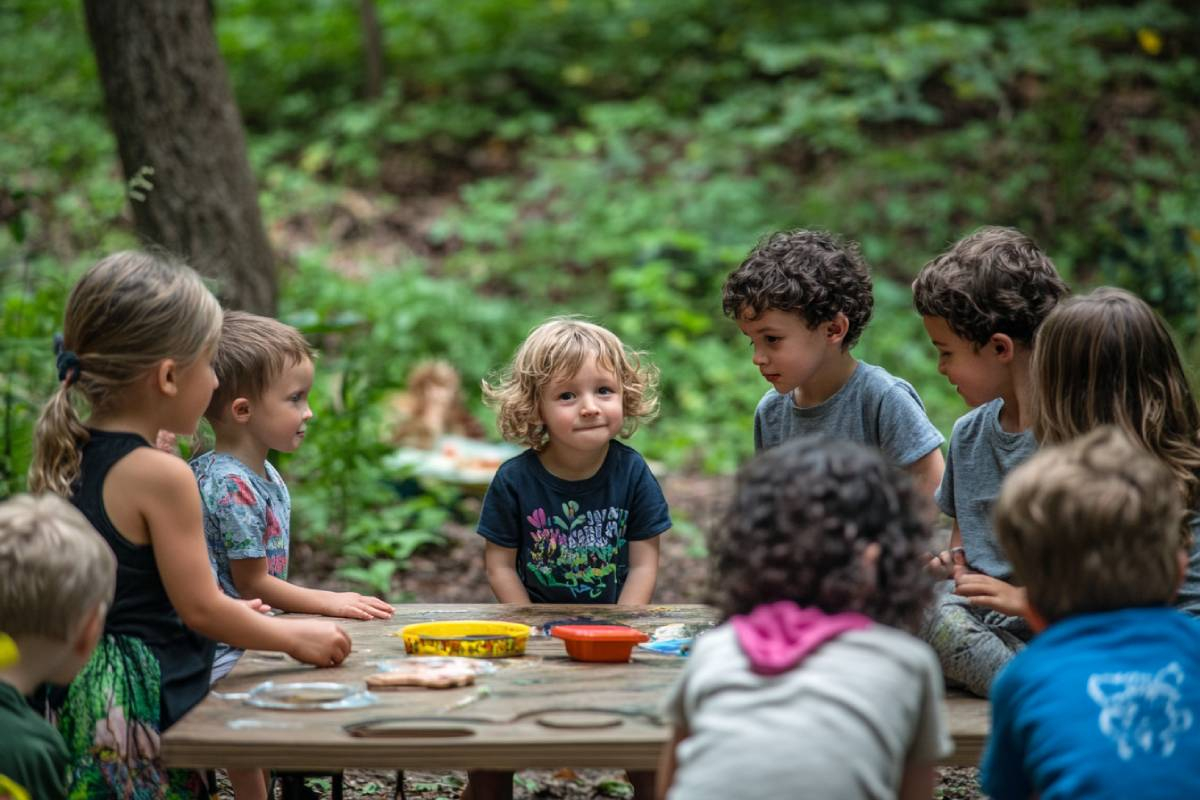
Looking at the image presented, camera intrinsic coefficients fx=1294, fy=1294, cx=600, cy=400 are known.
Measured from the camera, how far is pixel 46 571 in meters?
2.22

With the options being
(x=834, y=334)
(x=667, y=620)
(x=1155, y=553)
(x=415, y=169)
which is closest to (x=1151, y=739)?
(x=1155, y=553)

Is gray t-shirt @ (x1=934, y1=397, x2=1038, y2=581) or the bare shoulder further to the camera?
gray t-shirt @ (x1=934, y1=397, x2=1038, y2=581)

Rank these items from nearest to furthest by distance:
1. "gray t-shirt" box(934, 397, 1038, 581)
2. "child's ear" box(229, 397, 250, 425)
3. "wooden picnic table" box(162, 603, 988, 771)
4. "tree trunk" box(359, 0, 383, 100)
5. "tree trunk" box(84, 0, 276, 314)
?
1. "wooden picnic table" box(162, 603, 988, 771)
2. "gray t-shirt" box(934, 397, 1038, 581)
3. "child's ear" box(229, 397, 250, 425)
4. "tree trunk" box(84, 0, 276, 314)
5. "tree trunk" box(359, 0, 383, 100)

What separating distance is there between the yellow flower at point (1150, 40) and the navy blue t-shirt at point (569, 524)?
8.41 m

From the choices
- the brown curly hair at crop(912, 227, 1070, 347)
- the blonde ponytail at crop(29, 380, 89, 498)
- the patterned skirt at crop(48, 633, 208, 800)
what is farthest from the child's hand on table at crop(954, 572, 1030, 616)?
the blonde ponytail at crop(29, 380, 89, 498)

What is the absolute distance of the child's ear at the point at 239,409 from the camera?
3.27 metres

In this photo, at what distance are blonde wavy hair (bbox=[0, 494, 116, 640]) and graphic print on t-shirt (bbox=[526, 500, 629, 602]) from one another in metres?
1.51

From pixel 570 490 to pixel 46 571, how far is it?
1.66 metres

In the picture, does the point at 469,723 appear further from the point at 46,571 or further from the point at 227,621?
the point at 46,571

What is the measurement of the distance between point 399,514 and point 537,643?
318cm

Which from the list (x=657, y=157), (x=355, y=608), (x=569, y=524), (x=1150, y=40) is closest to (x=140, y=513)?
(x=355, y=608)

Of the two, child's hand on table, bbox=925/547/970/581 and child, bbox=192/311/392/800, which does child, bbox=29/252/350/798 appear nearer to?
child, bbox=192/311/392/800

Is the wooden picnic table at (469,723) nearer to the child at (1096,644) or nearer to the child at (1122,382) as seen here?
the child at (1096,644)

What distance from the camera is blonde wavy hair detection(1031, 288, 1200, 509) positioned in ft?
8.77
